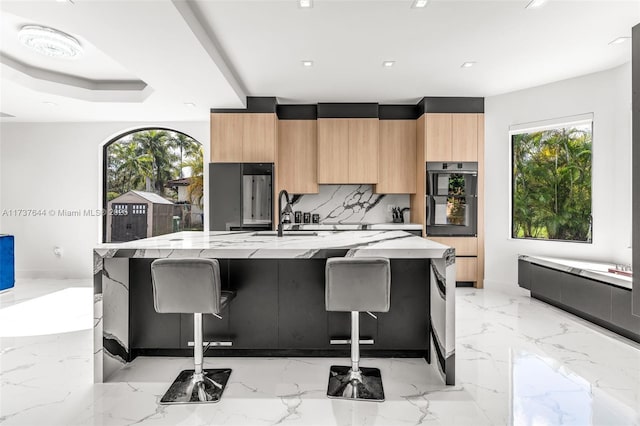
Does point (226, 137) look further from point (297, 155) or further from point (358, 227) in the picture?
point (358, 227)

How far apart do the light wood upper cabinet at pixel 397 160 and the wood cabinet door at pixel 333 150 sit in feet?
1.85

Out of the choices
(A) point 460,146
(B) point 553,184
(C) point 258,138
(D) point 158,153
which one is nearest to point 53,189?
(D) point 158,153

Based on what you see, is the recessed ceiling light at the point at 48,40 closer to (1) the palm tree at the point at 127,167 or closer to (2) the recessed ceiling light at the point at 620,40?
(1) the palm tree at the point at 127,167

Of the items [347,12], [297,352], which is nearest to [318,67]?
[347,12]

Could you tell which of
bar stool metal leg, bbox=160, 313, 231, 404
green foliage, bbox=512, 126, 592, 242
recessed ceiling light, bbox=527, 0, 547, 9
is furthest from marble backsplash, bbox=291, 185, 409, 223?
bar stool metal leg, bbox=160, 313, 231, 404

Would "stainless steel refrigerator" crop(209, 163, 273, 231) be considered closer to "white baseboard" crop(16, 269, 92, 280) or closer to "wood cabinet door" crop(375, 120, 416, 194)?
"wood cabinet door" crop(375, 120, 416, 194)

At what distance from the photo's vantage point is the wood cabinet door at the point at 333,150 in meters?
5.18

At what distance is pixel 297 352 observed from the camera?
2.67 meters

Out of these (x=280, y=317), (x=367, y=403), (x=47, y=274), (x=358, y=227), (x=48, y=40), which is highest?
(x=48, y=40)

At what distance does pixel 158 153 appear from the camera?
6.05 meters

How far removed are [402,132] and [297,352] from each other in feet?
12.5

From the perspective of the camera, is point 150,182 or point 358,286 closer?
point 358,286

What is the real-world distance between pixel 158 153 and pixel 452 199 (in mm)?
4895

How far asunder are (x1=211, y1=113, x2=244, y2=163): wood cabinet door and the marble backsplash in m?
1.26
